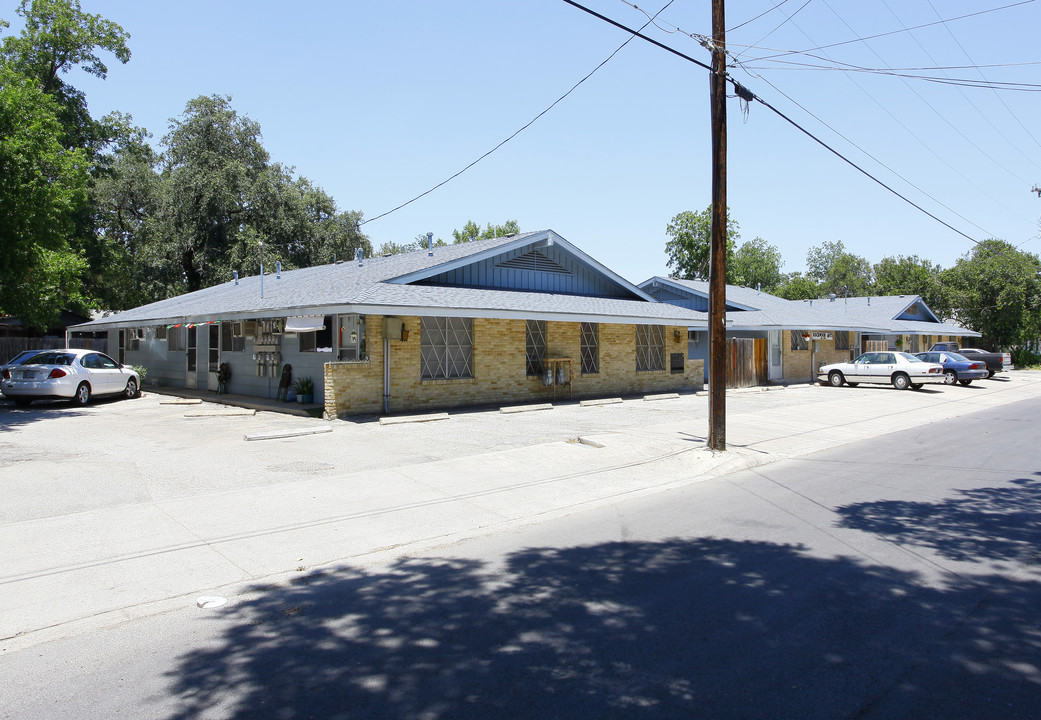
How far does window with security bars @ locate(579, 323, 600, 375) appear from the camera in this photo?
69.2 ft

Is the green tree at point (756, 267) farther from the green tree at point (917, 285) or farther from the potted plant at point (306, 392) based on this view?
the potted plant at point (306, 392)

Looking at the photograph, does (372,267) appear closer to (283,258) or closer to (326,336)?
(326,336)

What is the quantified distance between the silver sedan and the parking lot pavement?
50cm

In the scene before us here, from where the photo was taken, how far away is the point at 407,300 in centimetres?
1543

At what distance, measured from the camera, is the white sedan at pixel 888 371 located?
25.7 metres

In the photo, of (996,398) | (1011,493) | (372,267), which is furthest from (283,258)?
(1011,493)

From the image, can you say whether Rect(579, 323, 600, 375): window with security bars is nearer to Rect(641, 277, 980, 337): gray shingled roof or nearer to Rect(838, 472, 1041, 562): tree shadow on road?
Rect(641, 277, 980, 337): gray shingled roof

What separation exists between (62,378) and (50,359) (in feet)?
2.81

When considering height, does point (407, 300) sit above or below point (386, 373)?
above

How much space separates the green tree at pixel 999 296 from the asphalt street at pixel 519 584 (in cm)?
4338

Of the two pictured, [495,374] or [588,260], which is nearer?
[495,374]

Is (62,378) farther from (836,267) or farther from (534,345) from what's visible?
(836,267)

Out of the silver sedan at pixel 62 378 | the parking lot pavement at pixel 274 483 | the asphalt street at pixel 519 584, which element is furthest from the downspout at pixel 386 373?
the silver sedan at pixel 62 378

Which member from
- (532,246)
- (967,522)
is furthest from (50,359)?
(967,522)
